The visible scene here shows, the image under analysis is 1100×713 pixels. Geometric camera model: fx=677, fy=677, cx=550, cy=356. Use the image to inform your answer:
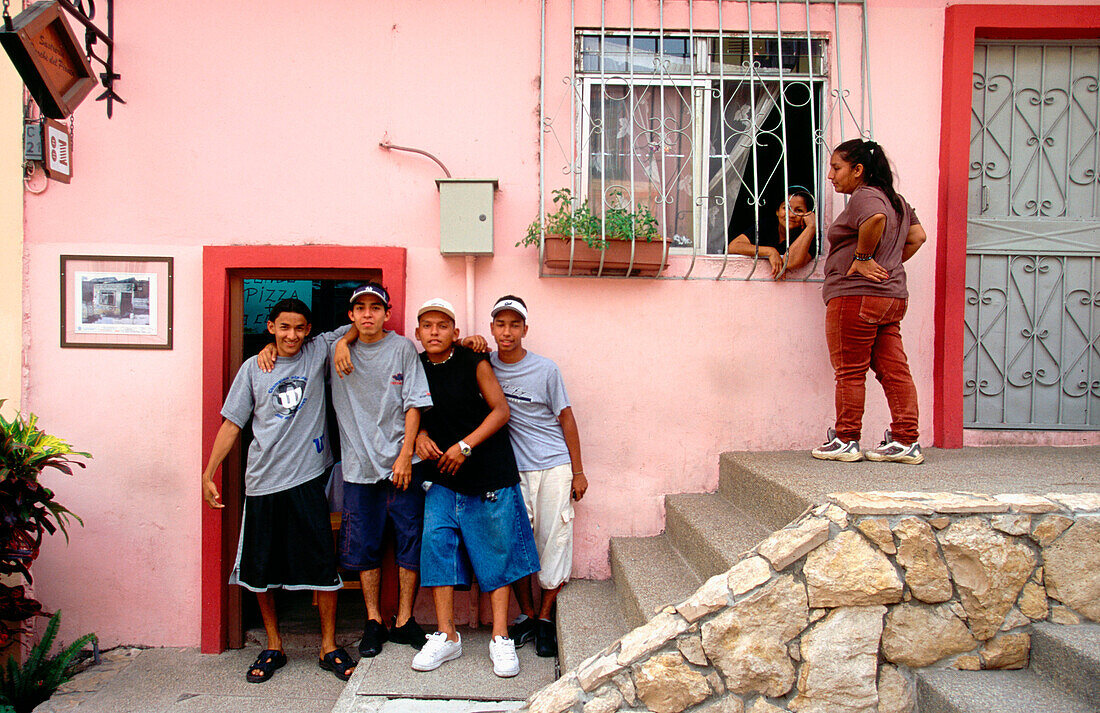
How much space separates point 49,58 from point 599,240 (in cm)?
286

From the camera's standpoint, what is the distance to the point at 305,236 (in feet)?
13.3

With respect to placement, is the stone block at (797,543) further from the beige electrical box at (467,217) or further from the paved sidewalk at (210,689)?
the beige electrical box at (467,217)

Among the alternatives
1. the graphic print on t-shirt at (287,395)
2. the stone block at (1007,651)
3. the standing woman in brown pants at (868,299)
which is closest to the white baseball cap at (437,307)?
the graphic print on t-shirt at (287,395)

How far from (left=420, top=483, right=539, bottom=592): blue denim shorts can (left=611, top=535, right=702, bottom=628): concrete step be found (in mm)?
488

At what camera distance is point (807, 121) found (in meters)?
4.27

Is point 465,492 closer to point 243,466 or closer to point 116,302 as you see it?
point 243,466

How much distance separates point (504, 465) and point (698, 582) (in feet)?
3.71

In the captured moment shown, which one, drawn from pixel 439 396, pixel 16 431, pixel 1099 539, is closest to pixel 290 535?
pixel 439 396

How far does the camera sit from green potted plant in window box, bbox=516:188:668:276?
3.82m

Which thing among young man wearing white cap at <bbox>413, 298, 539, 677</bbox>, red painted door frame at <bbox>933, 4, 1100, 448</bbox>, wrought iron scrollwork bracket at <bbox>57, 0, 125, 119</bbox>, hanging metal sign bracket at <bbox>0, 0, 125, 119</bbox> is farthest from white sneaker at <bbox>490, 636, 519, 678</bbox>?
wrought iron scrollwork bracket at <bbox>57, 0, 125, 119</bbox>

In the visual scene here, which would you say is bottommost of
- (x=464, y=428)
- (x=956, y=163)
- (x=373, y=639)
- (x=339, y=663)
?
(x=339, y=663)

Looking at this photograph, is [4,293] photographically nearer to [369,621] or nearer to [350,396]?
[350,396]

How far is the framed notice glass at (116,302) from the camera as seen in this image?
4027 millimetres

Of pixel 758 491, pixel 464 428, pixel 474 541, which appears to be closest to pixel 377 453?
pixel 464 428
